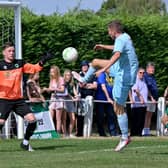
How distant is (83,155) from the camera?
A: 13.6 metres

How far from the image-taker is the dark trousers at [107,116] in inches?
823

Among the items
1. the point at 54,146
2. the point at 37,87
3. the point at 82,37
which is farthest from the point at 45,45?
the point at 54,146

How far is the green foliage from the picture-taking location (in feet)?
73.8

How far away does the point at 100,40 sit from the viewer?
2347cm

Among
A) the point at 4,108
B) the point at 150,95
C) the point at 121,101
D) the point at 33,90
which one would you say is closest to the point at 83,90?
the point at 33,90

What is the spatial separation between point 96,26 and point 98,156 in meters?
10.6

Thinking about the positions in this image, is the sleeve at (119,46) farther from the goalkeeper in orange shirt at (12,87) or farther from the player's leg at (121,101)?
the goalkeeper in orange shirt at (12,87)

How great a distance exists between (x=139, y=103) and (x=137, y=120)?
0.49m

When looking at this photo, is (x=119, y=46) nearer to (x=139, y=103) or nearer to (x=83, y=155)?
(x=83, y=155)

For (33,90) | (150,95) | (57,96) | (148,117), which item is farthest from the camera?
(150,95)

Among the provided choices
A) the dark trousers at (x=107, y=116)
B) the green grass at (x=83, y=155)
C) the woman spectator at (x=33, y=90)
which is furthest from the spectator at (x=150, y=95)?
the green grass at (x=83, y=155)

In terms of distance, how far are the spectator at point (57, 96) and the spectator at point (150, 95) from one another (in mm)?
2415

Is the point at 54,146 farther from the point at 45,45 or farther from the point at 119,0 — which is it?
the point at 119,0

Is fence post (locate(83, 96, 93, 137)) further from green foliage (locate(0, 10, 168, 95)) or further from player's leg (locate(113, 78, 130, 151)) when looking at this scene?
player's leg (locate(113, 78, 130, 151))
